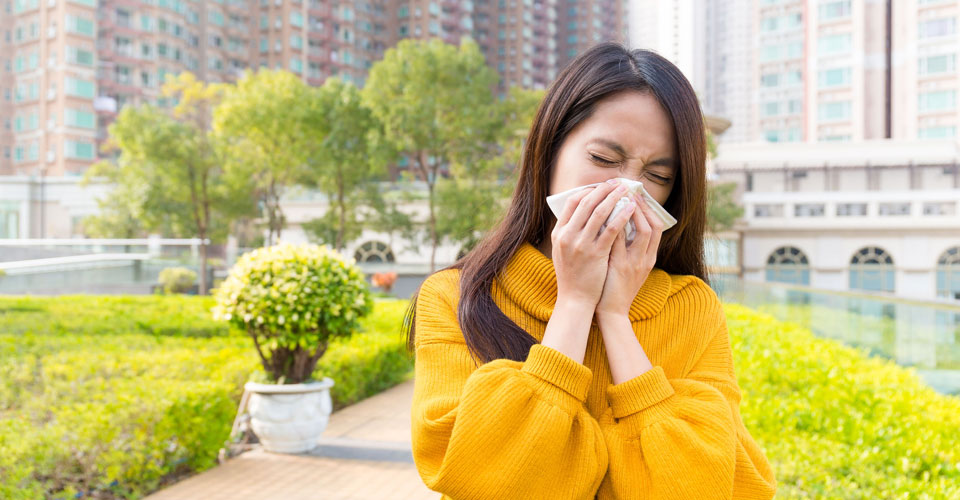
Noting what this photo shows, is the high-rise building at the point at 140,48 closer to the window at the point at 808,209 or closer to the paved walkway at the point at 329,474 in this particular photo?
the window at the point at 808,209

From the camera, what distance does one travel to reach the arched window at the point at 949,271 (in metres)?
40.7

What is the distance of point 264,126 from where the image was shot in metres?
24.5

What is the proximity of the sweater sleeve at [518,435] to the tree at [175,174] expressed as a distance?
2378cm

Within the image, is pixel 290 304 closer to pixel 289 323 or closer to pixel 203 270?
pixel 289 323

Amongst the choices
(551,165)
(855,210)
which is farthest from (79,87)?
(551,165)

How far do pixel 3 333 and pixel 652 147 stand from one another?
9.61m

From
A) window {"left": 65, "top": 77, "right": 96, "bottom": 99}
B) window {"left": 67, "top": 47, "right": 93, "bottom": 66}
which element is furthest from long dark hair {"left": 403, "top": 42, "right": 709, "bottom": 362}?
window {"left": 67, "top": 47, "right": 93, "bottom": 66}

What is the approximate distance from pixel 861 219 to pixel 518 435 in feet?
149

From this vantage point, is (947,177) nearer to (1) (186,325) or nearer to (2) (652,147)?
(1) (186,325)

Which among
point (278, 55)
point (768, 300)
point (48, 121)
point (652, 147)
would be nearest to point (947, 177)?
point (768, 300)

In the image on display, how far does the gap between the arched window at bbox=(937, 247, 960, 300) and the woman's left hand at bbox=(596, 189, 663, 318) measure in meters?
45.9

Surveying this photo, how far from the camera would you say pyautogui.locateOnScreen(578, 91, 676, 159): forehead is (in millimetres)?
1441

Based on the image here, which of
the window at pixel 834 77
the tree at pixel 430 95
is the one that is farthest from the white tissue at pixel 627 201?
the window at pixel 834 77

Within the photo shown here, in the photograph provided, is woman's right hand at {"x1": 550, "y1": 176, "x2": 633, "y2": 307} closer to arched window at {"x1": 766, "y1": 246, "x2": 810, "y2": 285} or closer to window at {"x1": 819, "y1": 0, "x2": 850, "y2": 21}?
arched window at {"x1": 766, "y1": 246, "x2": 810, "y2": 285}
